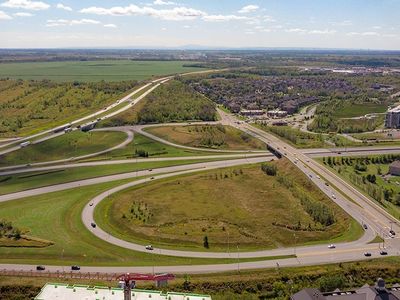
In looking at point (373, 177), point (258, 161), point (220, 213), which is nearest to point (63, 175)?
point (220, 213)

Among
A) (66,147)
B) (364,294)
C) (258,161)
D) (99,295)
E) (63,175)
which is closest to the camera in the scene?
(99,295)

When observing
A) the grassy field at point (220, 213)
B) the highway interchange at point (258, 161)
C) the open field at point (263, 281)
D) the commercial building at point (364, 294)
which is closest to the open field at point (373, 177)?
the highway interchange at point (258, 161)

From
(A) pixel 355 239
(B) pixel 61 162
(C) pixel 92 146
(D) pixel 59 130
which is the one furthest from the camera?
(D) pixel 59 130

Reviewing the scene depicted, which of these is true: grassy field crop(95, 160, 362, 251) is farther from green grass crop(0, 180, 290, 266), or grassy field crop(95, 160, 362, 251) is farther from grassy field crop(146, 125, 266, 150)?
grassy field crop(146, 125, 266, 150)

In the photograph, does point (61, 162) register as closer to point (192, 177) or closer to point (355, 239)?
point (192, 177)

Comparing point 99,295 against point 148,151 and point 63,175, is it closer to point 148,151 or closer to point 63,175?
point 63,175

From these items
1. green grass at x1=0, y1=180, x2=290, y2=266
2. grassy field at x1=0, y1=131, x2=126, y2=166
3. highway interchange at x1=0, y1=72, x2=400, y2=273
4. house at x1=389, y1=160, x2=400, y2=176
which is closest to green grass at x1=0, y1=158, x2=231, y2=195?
highway interchange at x1=0, y1=72, x2=400, y2=273

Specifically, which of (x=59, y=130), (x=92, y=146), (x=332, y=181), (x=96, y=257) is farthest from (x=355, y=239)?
(x=59, y=130)
